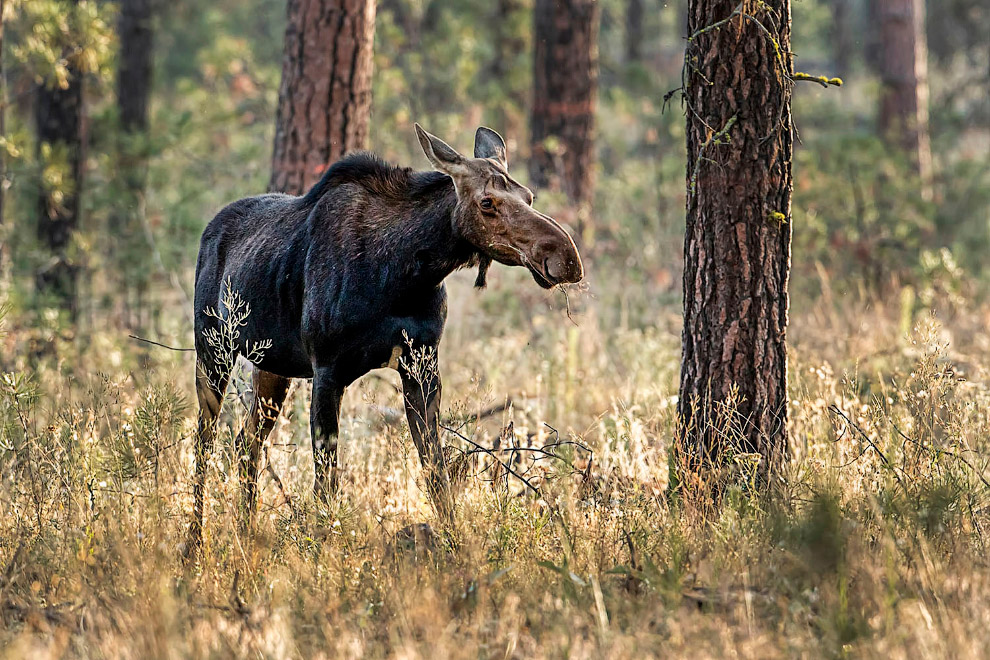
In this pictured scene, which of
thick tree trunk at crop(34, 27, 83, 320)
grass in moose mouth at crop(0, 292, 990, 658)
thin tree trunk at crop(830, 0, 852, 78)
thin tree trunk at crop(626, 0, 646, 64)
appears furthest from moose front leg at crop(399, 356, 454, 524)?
thin tree trunk at crop(830, 0, 852, 78)

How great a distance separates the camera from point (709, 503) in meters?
4.74

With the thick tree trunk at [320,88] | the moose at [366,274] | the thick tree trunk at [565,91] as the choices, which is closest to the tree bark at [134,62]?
the thick tree trunk at [565,91]

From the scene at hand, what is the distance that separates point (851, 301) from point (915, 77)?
5.40 meters

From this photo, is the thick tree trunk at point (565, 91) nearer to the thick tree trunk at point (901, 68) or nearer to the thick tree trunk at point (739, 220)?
the thick tree trunk at point (901, 68)

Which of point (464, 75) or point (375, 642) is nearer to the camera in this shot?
point (375, 642)

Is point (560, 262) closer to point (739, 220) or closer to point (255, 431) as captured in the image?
point (739, 220)

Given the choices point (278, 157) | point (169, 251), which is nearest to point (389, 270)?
point (278, 157)

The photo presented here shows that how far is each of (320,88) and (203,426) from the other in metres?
3.25

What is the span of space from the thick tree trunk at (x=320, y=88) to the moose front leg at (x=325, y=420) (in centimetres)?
313

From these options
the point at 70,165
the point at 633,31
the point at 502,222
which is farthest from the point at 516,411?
the point at 633,31

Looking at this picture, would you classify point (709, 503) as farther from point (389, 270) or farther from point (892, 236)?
point (892, 236)

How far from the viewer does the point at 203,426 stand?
5715 millimetres

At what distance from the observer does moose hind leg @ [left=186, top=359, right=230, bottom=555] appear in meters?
4.68

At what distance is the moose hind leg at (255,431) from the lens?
4.70m
